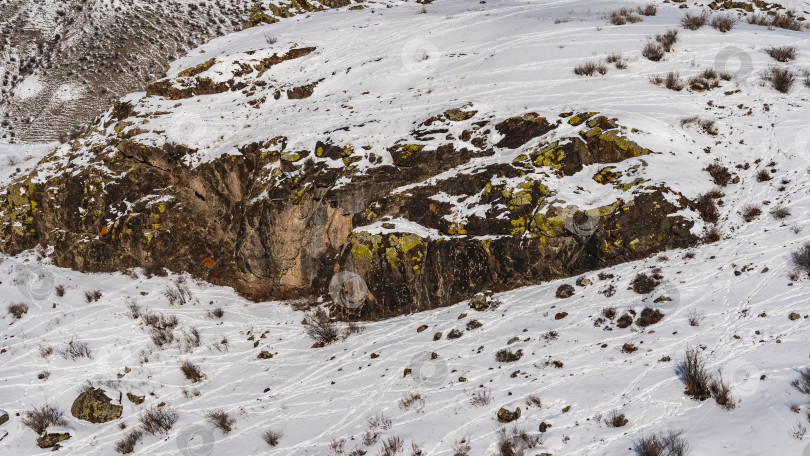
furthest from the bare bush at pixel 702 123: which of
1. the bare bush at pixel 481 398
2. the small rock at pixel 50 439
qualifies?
the small rock at pixel 50 439

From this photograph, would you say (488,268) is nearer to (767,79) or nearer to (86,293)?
(767,79)

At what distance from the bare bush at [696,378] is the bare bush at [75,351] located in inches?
542

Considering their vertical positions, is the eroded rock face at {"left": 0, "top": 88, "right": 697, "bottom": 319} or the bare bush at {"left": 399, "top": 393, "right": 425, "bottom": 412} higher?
the eroded rock face at {"left": 0, "top": 88, "right": 697, "bottom": 319}

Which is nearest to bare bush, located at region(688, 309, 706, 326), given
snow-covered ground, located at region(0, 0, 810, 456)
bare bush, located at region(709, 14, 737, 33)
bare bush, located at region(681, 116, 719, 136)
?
snow-covered ground, located at region(0, 0, 810, 456)

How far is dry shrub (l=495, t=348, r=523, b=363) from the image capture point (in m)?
8.05

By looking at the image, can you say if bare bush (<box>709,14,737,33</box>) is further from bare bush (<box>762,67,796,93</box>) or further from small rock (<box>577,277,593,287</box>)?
small rock (<box>577,277,593,287</box>)

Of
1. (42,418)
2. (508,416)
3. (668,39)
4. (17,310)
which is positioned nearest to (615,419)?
(508,416)

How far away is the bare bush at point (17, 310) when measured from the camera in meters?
13.1

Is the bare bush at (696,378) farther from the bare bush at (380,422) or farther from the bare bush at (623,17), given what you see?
the bare bush at (623,17)

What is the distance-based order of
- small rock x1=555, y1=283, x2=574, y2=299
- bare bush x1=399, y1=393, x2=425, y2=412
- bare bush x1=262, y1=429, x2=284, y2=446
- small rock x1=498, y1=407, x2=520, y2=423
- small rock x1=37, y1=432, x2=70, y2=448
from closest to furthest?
1. small rock x1=498, y1=407, x2=520, y2=423
2. bare bush x1=399, y1=393, x2=425, y2=412
3. bare bush x1=262, y1=429, x2=284, y2=446
4. small rock x1=37, y1=432, x2=70, y2=448
5. small rock x1=555, y1=283, x2=574, y2=299

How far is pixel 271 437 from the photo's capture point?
310 inches

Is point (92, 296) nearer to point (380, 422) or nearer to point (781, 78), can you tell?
point (380, 422)

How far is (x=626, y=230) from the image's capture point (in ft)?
32.0

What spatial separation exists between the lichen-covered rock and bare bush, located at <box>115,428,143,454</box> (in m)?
0.88
